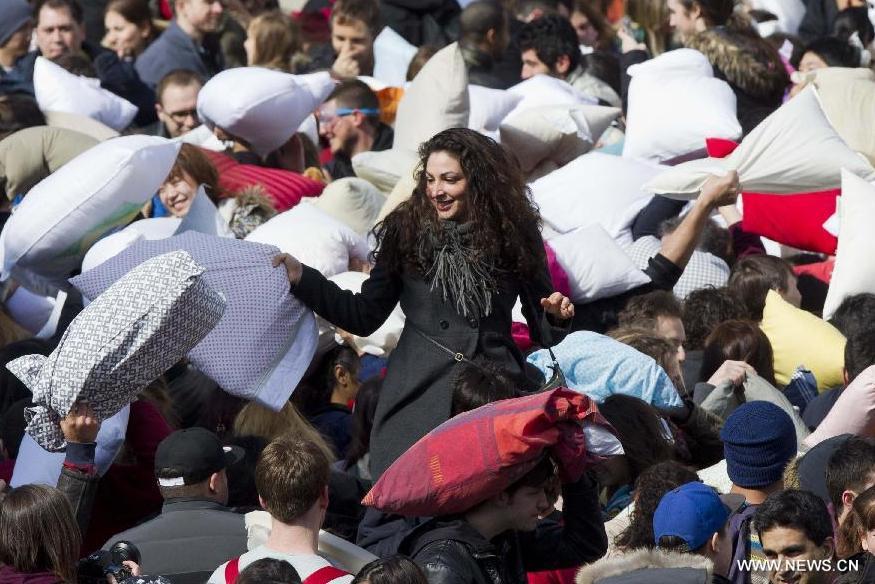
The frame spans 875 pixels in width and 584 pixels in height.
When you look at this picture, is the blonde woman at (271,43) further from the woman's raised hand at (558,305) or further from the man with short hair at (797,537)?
the man with short hair at (797,537)

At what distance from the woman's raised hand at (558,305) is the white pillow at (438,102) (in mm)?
3139

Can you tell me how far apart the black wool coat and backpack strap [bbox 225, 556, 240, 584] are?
0.63 metres

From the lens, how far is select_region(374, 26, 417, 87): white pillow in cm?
1040

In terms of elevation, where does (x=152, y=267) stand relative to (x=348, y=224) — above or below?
above

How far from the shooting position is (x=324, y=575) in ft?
13.7

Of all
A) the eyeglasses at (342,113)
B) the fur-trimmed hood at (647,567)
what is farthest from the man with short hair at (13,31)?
the fur-trimmed hood at (647,567)

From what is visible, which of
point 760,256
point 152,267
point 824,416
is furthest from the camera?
point 760,256

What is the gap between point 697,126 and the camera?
26.2 ft

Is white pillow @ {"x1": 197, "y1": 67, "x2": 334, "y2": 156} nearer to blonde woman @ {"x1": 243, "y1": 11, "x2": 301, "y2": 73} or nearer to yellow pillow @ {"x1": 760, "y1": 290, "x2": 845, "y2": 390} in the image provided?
blonde woman @ {"x1": 243, "y1": 11, "x2": 301, "y2": 73}

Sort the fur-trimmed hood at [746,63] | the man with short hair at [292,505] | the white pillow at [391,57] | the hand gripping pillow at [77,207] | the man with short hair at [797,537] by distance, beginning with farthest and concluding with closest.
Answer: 1. the white pillow at [391,57]
2. the fur-trimmed hood at [746,63]
3. the hand gripping pillow at [77,207]
4. the man with short hair at [797,537]
5. the man with short hair at [292,505]

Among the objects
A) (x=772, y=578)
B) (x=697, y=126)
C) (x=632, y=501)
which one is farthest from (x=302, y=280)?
(x=697, y=126)

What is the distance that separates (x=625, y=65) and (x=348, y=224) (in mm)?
3225

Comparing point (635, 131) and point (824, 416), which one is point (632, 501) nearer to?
point (824, 416)

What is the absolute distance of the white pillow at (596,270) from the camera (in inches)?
259
